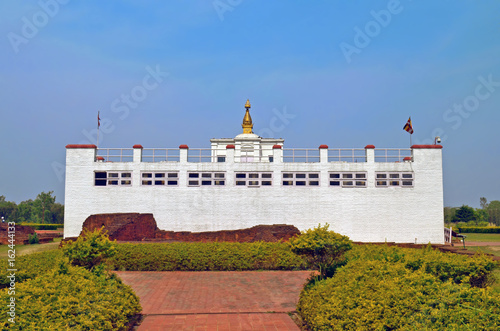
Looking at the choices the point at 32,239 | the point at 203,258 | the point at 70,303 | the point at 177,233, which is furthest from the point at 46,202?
the point at 70,303

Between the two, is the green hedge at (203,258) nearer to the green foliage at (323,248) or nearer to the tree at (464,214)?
the green foliage at (323,248)

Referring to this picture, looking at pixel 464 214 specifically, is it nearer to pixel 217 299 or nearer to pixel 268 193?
pixel 268 193

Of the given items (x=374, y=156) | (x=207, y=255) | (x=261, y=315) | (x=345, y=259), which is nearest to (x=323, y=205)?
(x=374, y=156)

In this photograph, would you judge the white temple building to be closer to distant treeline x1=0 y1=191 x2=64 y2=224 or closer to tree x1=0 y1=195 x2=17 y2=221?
distant treeline x1=0 y1=191 x2=64 y2=224

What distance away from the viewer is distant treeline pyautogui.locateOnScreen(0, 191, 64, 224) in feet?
194

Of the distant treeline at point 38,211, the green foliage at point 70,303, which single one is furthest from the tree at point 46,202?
the green foliage at point 70,303

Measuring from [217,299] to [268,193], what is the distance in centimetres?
1389

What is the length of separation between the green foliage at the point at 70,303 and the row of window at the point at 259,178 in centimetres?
1593

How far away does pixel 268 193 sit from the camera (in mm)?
24953

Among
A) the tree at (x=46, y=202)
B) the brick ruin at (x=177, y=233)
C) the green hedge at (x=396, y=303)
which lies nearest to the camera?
the green hedge at (x=396, y=303)

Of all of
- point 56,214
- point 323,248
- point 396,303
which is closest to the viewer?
point 396,303

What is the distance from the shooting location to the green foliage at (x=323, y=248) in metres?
10.1

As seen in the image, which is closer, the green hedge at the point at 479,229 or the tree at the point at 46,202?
the green hedge at the point at 479,229

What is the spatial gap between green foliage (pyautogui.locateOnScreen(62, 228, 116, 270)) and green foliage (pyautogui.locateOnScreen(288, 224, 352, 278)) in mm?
5136
